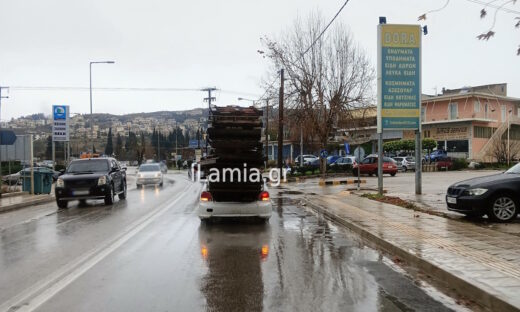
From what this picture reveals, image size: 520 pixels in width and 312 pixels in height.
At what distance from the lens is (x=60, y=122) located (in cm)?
2806

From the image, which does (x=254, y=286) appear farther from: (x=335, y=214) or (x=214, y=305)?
(x=335, y=214)

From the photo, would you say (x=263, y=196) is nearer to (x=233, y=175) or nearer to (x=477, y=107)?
(x=233, y=175)

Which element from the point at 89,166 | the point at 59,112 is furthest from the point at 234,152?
the point at 59,112

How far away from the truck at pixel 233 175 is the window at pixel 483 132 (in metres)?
47.6

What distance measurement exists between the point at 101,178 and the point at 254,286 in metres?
12.3

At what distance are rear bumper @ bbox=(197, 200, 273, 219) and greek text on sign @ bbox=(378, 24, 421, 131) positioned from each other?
26.1 feet

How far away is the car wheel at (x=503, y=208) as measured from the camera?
10.8 meters

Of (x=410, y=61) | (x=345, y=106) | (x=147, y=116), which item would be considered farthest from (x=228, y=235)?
(x=147, y=116)

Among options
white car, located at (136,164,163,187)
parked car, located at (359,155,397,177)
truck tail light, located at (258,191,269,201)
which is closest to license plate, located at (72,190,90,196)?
truck tail light, located at (258,191,269,201)

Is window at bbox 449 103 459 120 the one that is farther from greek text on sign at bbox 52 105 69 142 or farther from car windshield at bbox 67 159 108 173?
car windshield at bbox 67 159 108 173

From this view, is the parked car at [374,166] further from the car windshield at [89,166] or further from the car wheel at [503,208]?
the car wheel at [503,208]

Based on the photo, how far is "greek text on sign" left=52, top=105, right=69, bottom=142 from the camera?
27812mm

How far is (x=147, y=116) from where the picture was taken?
14362cm

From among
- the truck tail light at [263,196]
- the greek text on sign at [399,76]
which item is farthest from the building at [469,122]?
the truck tail light at [263,196]
